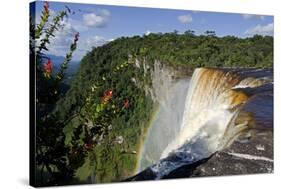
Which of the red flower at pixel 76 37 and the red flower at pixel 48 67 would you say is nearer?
the red flower at pixel 48 67

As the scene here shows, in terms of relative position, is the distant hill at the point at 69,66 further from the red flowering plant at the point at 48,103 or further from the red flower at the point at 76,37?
the red flower at the point at 76,37

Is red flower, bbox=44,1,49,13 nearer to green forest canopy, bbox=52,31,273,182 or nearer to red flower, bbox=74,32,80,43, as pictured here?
red flower, bbox=74,32,80,43

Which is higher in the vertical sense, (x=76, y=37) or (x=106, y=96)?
(x=76, y=37)

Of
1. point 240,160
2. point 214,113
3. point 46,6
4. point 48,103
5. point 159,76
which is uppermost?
point 46,6

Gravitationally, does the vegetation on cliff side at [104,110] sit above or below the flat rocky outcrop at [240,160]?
above

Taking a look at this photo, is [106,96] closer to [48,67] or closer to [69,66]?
[69,66]

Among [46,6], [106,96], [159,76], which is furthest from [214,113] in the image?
[46,6]

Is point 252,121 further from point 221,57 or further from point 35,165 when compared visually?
point 35,165

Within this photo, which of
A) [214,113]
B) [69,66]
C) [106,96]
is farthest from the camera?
[214,113]

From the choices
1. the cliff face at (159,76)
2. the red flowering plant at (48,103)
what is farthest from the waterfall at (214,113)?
the red flowering plant at (48,103)
